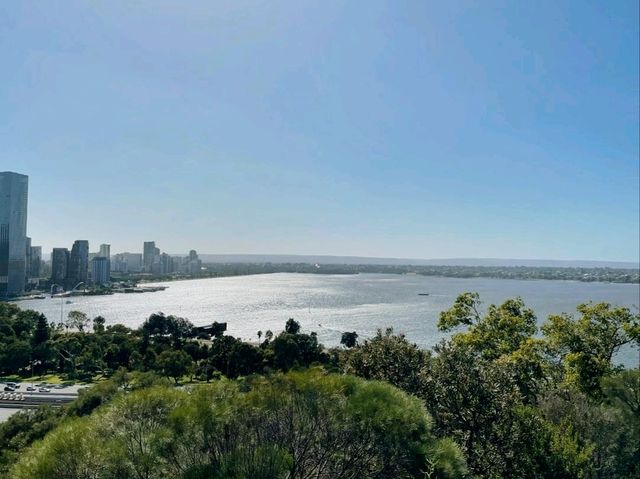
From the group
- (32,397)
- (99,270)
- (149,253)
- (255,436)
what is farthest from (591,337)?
(149,253)

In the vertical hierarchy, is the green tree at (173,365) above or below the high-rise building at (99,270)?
below

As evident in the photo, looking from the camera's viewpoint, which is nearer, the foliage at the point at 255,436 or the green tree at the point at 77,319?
the foliage at the point at 255,436

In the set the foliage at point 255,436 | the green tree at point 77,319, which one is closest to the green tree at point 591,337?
the foliage at point 255,436

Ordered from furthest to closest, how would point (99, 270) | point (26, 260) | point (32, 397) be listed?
point (99, 270)
point (26, 260)
point (32, 397)

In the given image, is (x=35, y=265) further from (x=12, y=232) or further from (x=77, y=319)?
(x=77, y=319)

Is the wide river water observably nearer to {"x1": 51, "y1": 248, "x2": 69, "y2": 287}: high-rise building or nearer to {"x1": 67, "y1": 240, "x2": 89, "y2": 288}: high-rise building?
{"x1": 67, "y1": 240, "x2": 89, "y2": 288}: high-rise building

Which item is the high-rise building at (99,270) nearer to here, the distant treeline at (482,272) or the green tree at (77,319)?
the distant treeline at (482,272)

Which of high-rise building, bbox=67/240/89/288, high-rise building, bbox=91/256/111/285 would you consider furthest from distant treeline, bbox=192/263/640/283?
high-rise building, bbox=67/240/89/288
